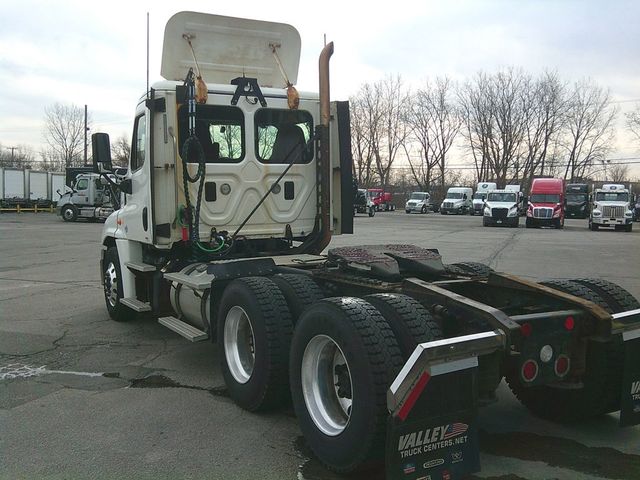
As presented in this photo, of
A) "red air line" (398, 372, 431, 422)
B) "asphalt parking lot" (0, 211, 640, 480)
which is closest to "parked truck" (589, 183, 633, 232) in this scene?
"asphalt parking lot" (0, 211, 640, 480)

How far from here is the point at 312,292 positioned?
447cm

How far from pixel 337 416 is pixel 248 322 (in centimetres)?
131

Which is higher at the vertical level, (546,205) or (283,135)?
(283,135)

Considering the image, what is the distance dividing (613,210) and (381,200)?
30185mm

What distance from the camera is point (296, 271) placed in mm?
5086

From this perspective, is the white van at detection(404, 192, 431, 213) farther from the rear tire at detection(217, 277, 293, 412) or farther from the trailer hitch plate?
the rear tire at detection(217, 277, 293, 412)

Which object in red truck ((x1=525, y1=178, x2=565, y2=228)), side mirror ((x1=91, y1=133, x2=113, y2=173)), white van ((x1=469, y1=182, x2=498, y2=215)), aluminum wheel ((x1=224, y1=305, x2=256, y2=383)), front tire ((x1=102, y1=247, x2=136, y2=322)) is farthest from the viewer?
white van ((x1=469, y1=182, x2=498, y2=215))

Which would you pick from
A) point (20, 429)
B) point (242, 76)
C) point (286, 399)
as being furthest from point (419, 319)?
point (242, 76)

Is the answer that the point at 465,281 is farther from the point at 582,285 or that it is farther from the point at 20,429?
the point at 20,429

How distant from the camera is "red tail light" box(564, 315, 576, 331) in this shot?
3.49 meters

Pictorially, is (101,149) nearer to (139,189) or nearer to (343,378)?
(139,189)

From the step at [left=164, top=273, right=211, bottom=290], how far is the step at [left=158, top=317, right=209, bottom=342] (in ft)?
1.34

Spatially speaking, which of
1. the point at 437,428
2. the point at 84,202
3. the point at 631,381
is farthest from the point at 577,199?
the point at 437,428

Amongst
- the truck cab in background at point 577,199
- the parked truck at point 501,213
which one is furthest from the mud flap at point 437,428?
the truck cab in background at point 577,199
